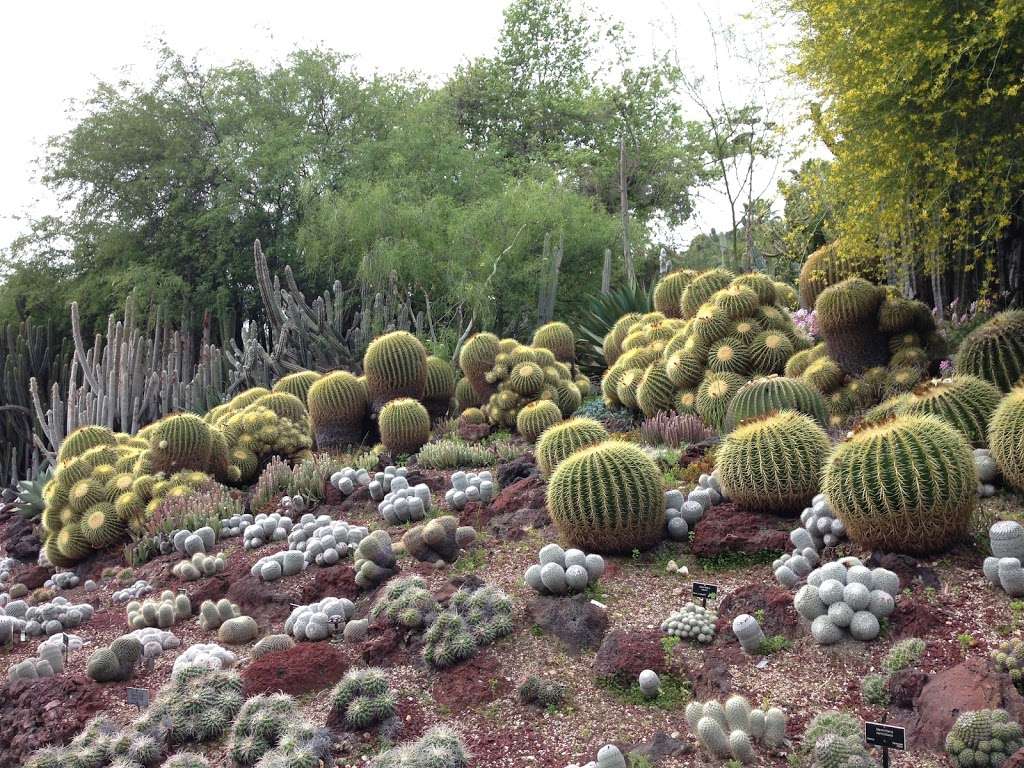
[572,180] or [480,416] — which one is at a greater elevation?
[572,180]

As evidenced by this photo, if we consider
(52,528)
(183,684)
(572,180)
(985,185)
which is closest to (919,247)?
(985,185)

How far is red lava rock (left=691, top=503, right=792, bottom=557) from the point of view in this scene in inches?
216

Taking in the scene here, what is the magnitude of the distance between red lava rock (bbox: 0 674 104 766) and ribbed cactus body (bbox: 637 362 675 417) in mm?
5681

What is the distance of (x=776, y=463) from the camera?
574 cm

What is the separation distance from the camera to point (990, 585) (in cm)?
453

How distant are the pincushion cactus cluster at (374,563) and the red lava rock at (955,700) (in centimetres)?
346

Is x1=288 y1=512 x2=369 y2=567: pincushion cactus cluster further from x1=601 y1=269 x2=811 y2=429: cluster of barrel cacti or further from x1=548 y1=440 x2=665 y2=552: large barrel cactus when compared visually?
x1=601 y1=269 x2=811 y2=429: cluster of barrel cacti

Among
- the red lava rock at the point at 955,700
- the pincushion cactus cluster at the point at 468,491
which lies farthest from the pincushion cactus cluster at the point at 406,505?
the red lava rock at the point at 955,700

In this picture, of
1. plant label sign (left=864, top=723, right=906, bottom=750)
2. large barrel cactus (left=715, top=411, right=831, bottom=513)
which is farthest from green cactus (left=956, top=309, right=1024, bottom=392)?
plant label sign (left=864, top=723, right=906, bottom=750)

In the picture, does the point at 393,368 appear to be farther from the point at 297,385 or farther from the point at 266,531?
the point at 266,531

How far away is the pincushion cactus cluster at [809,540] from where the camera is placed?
4.96 meters

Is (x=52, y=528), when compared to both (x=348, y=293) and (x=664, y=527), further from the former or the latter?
(x=348, y=293)

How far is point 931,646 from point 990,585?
2.14 ft

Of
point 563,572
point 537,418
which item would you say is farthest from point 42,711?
point 537,418
